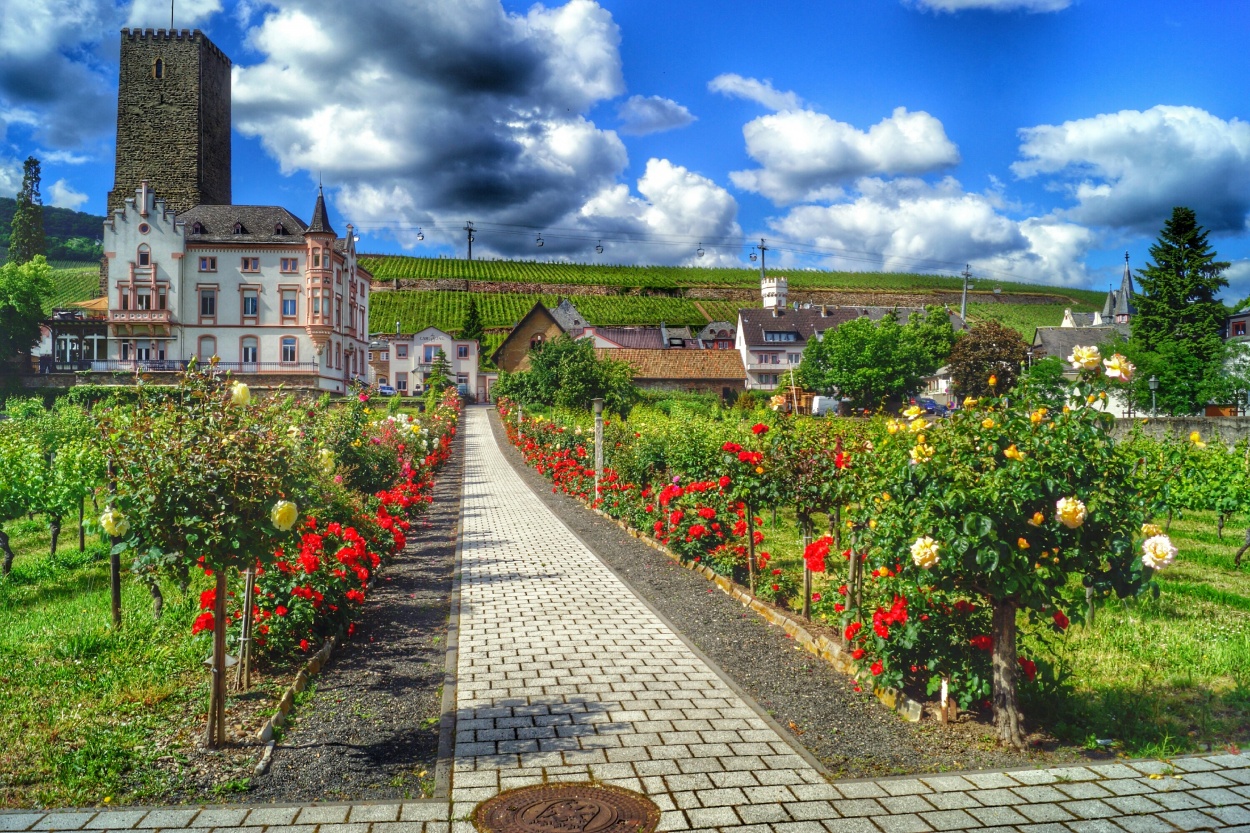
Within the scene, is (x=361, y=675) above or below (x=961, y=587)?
below

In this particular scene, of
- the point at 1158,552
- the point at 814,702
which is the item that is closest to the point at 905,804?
the point at 814,702

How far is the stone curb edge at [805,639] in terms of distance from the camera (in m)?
5.95

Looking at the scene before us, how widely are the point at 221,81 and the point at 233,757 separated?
242ft

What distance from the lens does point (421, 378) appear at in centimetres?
7112

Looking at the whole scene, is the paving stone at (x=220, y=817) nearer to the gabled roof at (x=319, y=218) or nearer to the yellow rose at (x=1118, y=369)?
the yellow rose at (x=1118, y=369)

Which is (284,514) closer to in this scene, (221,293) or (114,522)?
Answer: (114,522)

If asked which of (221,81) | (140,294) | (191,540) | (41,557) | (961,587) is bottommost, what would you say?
(41,557)

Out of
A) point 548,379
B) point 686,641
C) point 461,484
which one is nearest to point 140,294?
point 548,379

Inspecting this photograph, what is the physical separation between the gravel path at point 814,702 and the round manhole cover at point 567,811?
1.27m

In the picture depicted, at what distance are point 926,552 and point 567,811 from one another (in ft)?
7.98

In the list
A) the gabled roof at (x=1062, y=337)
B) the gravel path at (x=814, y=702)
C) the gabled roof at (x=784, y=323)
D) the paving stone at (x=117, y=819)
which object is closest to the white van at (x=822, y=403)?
the gabled roof at (x=784, y=323)

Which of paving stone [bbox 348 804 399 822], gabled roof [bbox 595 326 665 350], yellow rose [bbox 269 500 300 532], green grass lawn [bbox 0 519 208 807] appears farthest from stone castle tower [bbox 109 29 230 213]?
paving stone [bbox 348 804 399 822]

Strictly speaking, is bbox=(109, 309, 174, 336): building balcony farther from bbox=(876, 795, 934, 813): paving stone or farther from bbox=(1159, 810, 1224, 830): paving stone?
bbox=(1159, 810, 1224, 830): paving stone

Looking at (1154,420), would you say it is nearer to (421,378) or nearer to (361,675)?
(361,675)
